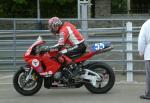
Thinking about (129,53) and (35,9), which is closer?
(129,53)

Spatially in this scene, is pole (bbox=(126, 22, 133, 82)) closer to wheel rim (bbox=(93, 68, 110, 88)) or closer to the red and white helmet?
wheel rim (bbox=(93, 68, 110, 88))

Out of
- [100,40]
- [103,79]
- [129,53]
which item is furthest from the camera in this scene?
[100,40]

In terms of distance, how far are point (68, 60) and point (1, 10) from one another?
2738 cm

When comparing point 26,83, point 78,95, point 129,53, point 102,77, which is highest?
point 129,53

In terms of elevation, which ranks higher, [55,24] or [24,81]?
[55,24]

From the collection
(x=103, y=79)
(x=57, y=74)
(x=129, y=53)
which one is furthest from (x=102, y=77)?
(x=129, y=53)

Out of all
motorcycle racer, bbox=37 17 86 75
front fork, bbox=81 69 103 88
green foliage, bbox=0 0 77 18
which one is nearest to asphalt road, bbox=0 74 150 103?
front fork, bbox=81 69 103 88

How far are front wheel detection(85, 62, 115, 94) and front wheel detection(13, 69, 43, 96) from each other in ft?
3.21

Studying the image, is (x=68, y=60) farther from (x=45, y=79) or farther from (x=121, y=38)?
(x=121, y=38)

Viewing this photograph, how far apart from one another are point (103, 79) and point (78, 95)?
1.93 feet

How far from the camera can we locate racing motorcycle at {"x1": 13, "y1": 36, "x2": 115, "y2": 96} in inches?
405

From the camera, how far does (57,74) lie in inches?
408

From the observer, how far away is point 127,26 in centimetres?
1206

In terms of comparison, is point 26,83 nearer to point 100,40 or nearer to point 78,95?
point 78,95
